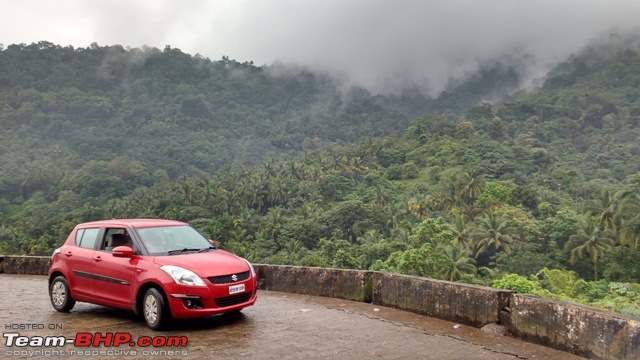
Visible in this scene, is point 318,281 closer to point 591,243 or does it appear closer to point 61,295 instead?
point 61,295

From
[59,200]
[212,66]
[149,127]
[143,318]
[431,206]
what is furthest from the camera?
[212,66]

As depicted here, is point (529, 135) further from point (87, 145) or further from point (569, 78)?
point (87, 145)

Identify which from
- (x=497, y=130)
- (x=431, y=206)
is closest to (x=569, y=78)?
(x=497, y=130)

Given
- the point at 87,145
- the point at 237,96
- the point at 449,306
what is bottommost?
the point at 449,306

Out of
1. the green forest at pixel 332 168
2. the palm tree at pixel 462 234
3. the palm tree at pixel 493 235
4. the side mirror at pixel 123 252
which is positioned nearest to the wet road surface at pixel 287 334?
the side mirror at pixel 123 252

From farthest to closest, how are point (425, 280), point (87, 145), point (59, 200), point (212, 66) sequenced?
point (212, 66) → point (87, 145) → point (59, 200) → point (425, 280)

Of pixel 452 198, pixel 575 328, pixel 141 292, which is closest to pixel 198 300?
pixel 141 292

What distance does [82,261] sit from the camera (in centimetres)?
707

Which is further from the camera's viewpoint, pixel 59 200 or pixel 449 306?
pixel 59 200

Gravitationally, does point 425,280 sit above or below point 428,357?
above

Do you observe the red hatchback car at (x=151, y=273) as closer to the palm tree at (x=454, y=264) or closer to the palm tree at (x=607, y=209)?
the palm tree at (x=454, y=264)

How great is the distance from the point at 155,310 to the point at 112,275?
3.14 ft

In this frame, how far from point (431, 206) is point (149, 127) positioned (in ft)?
314

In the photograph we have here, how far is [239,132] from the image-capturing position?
500 feet
